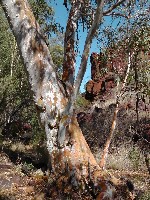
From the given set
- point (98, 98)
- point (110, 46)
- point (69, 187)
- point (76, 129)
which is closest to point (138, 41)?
point (110, 46)

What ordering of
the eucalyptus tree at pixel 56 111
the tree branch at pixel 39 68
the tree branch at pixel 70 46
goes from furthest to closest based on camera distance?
the tree branch at pixel 70 46 → the tree branch at pixel 39 68 → the eucalyptus tree at pixel 56 111

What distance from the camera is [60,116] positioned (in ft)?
17.3

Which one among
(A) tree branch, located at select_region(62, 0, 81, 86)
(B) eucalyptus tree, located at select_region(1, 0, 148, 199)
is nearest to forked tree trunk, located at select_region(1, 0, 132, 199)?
(B) eucalyptus tree, located at select_region(1, 0, 148, 199)

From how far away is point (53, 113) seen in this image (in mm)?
5297

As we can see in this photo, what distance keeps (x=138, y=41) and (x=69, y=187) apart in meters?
5.18

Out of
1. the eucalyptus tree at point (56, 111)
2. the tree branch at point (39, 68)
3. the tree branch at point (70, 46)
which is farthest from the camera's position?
the tree branch at point (70, 46)

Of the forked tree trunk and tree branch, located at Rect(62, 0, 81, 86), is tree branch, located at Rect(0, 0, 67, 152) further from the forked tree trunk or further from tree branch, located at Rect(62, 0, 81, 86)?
tree branch, located at Rect(62, 0, 81, 86)

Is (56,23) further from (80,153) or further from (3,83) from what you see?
(80,153)

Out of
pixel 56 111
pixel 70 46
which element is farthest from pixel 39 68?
pixel 70 46

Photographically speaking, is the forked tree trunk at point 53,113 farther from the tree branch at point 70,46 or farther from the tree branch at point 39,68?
the tree branch at point 70,46

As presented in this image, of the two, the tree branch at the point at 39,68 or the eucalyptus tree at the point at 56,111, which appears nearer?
the eucalyptus tree at the point at 56,111

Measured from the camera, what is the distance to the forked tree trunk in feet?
16.6

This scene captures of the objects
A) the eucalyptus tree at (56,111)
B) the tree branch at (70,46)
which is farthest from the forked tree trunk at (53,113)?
the tree branch at (70,46)

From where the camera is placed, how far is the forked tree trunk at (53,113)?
5070 millimetres
